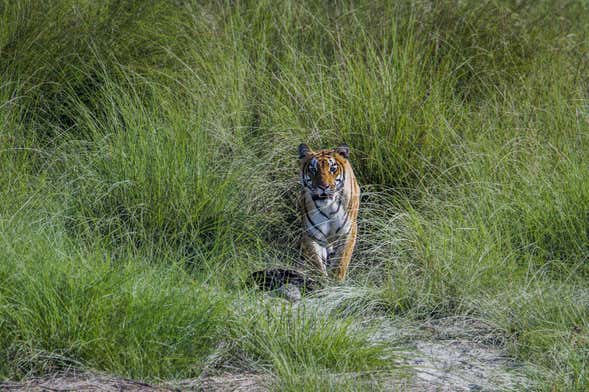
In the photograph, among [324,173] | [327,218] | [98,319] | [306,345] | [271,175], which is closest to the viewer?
[98,319]

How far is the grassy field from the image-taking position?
4039mm

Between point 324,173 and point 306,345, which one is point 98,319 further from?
point 324,173

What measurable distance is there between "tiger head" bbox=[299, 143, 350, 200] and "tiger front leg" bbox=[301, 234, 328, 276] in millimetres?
240

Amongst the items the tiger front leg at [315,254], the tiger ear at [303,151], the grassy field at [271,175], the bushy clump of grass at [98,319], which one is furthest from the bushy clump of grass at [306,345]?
the tiger ear at [303,151]

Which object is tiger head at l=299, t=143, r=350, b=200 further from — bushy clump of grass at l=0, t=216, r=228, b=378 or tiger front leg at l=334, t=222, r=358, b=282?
bushy clump of grass at l=0, t=216, r=228, b=378

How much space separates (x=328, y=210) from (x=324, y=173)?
0.69 ft

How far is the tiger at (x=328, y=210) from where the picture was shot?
5297mm

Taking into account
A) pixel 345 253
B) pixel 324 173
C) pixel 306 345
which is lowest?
pixel 345 253

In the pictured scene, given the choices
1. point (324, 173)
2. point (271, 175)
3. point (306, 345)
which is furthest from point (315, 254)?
point (306, 345)

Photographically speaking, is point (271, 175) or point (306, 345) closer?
point (306, 345)

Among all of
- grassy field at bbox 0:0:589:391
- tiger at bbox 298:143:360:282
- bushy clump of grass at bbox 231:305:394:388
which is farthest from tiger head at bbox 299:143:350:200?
bushy clump of grass at bbox 231:305:394:388

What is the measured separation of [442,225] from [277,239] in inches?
37.1

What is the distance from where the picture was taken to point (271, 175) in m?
6.02

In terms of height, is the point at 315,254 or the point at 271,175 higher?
the point at 271,175
